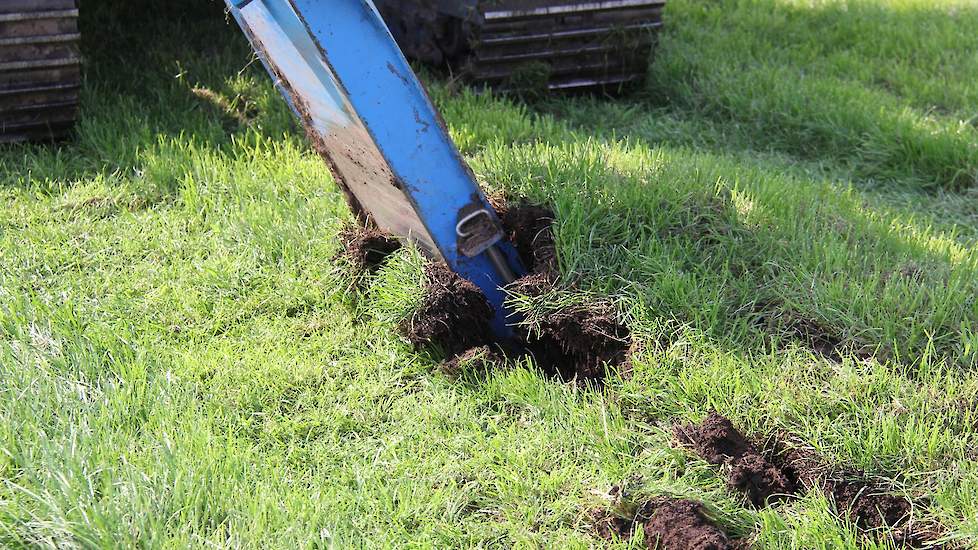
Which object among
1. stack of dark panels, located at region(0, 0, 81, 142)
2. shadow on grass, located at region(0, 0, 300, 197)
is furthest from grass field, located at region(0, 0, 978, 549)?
stack of dark panels, located at region(0, 0, 81, 142)

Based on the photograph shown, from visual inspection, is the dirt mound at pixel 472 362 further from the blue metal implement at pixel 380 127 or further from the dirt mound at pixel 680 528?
the dirt mound at pixel 680 528

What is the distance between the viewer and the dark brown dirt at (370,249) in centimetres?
359

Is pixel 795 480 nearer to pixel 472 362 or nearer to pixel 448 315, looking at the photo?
pixel 472 362

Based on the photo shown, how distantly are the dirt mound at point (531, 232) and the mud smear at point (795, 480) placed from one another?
865 mm

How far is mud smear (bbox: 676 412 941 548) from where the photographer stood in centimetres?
254

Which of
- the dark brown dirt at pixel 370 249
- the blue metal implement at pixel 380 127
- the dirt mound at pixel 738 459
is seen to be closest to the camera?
the dirt mound at pixel 738 459

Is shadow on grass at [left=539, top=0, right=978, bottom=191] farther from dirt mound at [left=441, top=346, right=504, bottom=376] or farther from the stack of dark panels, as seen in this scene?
the stack of dark panels

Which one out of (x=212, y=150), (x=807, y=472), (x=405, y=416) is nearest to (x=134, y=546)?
(x=405, y=416)

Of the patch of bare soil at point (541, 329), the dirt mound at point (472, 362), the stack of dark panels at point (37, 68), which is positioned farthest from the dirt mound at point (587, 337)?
the stack of dark panels at point (37, 68)

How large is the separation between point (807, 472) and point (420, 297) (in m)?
1.33

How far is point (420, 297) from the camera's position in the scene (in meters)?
3.30

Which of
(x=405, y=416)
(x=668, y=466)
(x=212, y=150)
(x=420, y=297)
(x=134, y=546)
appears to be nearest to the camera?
(x=134, y=546)

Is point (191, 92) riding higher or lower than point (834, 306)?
higher

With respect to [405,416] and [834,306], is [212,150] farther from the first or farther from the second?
[834,306]
